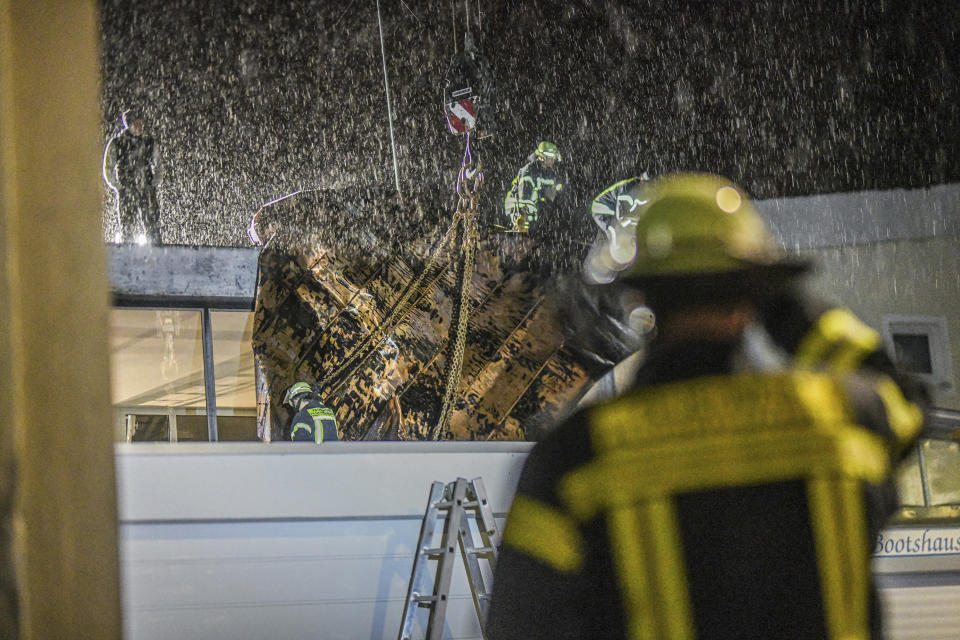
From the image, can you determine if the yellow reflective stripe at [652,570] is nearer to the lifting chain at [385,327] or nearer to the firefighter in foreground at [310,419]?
the firefighter in foreground at [310,419]

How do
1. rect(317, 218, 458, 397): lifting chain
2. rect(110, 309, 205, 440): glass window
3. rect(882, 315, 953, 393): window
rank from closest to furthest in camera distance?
1. rect(882, 315, 953, 393): window
2. rect(317, 218, 458, 397): lifting chain
3. rect(110, 309, 205, 440): glass window

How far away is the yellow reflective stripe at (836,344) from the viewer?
1.42 m

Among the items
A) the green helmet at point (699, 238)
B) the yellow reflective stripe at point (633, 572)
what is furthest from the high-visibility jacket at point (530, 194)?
the yellow reflective stripe at point (633, 572)

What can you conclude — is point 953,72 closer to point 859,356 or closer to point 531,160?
point 531,160

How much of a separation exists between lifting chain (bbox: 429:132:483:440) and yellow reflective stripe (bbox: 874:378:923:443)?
4.62m

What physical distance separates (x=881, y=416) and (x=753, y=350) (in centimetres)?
21

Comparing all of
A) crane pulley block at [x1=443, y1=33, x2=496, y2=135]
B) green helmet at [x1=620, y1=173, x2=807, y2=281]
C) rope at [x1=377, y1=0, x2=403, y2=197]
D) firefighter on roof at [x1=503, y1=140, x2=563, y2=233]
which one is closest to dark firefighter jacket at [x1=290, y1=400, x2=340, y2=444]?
rope at [x1=377, y1=0, x2=403, y2=197]

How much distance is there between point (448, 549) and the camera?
3340 millimetres

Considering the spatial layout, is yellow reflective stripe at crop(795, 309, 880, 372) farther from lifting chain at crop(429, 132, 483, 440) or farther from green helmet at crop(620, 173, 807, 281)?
lifting chain at crop(429, 132, 483, 440)

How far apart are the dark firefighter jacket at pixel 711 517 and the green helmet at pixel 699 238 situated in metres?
0.17

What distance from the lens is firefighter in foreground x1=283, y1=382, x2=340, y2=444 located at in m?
5.61

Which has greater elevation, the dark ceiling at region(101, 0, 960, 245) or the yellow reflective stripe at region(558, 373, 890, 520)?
the dark ceiling at region(101, 0, 960, 245)

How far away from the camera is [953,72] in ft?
18.1

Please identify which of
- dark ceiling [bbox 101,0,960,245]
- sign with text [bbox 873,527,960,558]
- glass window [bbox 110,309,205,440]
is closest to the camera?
sign with text [bbox 873,527,960,558]
